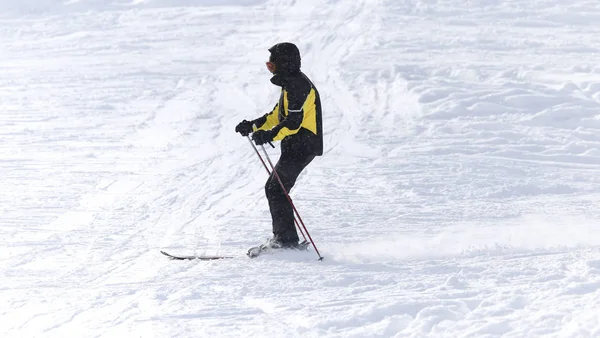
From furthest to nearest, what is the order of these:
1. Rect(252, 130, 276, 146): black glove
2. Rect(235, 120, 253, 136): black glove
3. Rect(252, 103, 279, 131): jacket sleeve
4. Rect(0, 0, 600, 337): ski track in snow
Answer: Rect(252, 103, 279, 131): jacket sleeve
Rect(235, 120, 253, 136): black glove
Rect(252, 130, 276, 146): black glove
Rect(0, 0, 600, 337): ski track in snow

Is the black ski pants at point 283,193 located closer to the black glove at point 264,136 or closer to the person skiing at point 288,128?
the person skiing at point 288,128

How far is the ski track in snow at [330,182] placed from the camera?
4547 mm

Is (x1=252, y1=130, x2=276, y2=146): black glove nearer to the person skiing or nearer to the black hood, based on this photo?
the person skiing

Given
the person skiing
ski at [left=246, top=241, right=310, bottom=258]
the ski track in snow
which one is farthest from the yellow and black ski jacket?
the ski track in snow

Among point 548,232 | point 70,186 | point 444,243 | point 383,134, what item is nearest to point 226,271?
point 444,243

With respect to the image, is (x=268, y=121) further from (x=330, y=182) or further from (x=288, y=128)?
A: (x=330, y=182)

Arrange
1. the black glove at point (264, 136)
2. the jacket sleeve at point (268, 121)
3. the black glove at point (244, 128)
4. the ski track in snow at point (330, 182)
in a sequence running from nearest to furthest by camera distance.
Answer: the ski track in snow at point (330, 182) < the black glove at point (264, 136) < the black glove at point (244, 128) < the jacket sleeve at point (268, 121)

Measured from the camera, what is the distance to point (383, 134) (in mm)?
9914

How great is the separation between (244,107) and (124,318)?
742 centimetres

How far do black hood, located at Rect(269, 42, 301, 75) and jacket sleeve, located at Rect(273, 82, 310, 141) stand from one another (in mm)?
142

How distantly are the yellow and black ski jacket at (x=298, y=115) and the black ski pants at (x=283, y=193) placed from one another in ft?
0.24

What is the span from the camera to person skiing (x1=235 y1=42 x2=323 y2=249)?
5.49 m

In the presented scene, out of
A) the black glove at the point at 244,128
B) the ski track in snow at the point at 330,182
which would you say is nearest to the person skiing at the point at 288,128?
the black glove at the point at 244,128

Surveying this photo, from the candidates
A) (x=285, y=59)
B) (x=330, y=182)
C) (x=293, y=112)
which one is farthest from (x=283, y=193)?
(x=330, y=182)
